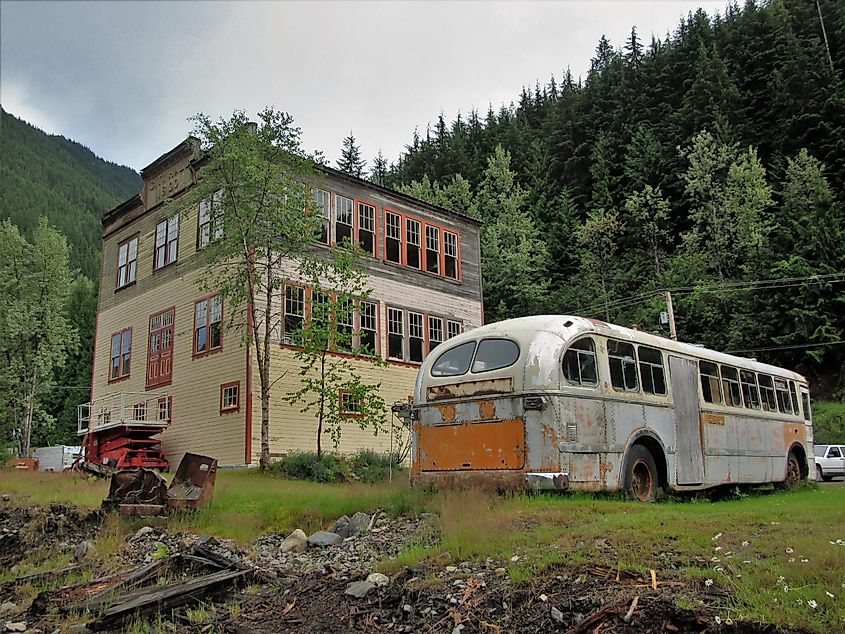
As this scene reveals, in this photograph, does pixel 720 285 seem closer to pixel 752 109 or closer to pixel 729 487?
pixel 752 109

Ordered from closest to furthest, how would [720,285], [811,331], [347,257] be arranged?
[347,257] → [811,331] → [720,285]

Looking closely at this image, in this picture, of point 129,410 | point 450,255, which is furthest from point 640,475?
point 129,410

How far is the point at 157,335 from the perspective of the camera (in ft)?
86.0

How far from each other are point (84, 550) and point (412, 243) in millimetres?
18521

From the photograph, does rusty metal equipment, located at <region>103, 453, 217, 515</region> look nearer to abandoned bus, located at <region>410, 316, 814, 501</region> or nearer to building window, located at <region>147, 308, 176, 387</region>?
abandoned bus, located at <region>410, 316, 814, 501</region>

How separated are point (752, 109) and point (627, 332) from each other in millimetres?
47666

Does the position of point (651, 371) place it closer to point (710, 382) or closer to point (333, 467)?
point (710, 382)

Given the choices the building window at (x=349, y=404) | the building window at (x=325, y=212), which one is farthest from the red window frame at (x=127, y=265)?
the building window at (x=349, y=404)

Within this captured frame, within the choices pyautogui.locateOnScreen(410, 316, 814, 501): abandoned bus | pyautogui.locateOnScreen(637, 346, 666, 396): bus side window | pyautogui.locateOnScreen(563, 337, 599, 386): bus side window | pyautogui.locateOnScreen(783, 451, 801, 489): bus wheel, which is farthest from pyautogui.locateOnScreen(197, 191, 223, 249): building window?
pyautogui.locateOnScreen(783, 451, 801, 489): bus wheel

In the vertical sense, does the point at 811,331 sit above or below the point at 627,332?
above

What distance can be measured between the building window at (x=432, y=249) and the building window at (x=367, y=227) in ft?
8.79

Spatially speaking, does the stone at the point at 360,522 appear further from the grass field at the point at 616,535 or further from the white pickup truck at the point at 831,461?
the white pickup truck at the point at 831,461

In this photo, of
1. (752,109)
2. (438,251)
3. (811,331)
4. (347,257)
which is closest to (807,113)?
(752,109)

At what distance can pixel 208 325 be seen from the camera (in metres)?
23.9
